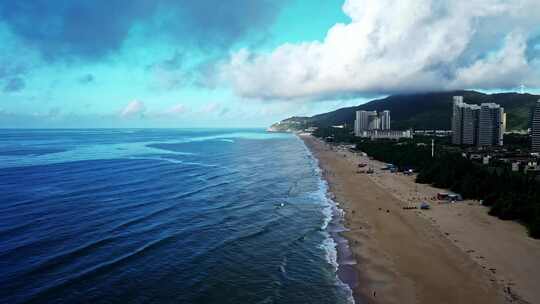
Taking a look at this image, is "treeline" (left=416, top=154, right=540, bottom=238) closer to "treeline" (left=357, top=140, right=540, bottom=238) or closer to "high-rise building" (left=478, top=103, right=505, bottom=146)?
"treeline" (left=357, top=140, right=540, bottom=238)

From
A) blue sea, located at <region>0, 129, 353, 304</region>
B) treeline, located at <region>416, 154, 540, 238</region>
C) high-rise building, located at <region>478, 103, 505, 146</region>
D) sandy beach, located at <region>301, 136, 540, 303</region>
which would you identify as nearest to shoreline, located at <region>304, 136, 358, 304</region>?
blue sea, located at <region>0, 129, 353, 304</region>

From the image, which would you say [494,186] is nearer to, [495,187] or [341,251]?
[495,187]

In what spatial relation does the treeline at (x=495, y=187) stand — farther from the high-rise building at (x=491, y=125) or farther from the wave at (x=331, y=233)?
the high-rise building at (x=491, y=125)

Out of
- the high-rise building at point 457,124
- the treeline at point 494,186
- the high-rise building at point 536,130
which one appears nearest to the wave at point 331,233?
the treeline at point 494,186

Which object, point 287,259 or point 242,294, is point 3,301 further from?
point 287,259

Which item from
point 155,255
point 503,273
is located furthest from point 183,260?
point 503,273

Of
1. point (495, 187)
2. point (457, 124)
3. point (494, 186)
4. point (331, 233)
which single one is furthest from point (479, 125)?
point (331, 233)
